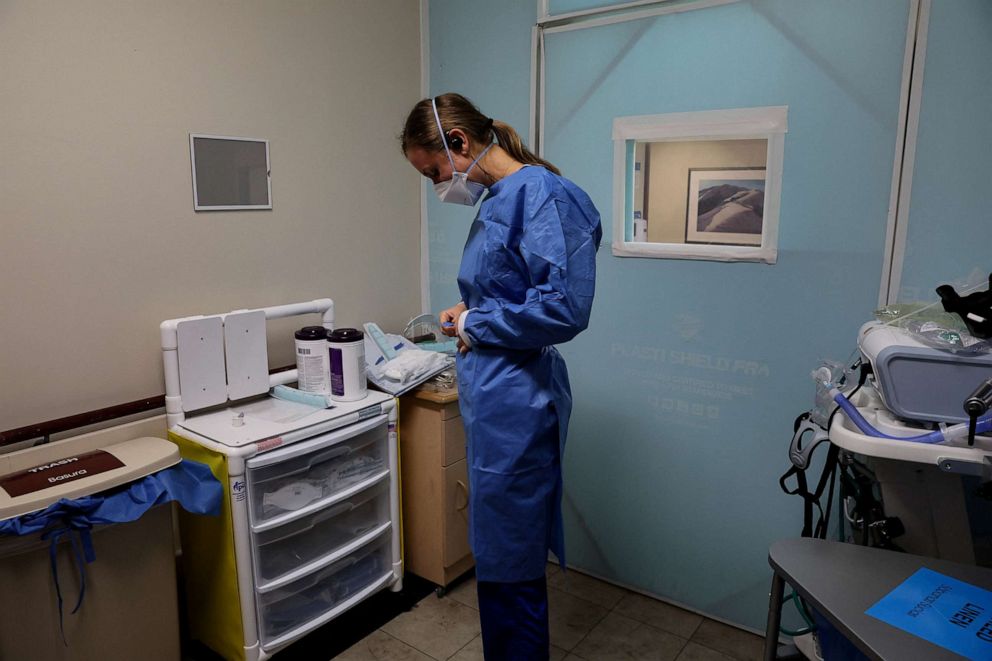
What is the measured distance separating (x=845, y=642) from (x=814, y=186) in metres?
1.25

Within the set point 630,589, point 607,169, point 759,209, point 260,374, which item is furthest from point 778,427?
point 260,374

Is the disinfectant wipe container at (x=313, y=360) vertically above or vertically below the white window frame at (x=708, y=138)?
below

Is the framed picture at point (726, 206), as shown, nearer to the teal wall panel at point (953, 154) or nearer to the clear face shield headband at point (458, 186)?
the teal wall panel at point (953, 154)

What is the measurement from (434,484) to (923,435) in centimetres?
153

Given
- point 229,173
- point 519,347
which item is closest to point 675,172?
point 519,347

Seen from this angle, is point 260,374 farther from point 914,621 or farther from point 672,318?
point 914,621

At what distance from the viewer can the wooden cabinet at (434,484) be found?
2305 millimetres

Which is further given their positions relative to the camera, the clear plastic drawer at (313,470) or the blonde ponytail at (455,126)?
the clear plastic drawer at (313,470)

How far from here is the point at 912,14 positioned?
1.74 metres

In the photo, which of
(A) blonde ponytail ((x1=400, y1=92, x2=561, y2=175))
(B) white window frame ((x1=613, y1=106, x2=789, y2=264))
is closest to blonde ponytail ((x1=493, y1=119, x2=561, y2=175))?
(A) blonde ponytail ((x1=400, y1=92, x2=561, y2=175))

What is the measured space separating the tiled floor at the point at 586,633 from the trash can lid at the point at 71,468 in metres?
0.89

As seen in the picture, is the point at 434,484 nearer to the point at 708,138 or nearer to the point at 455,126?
the point at 455,126

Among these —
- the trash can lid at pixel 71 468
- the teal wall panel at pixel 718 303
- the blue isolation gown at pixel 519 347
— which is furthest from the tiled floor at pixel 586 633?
the trash can lid at pixel 71 468

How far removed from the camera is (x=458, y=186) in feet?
5.70
